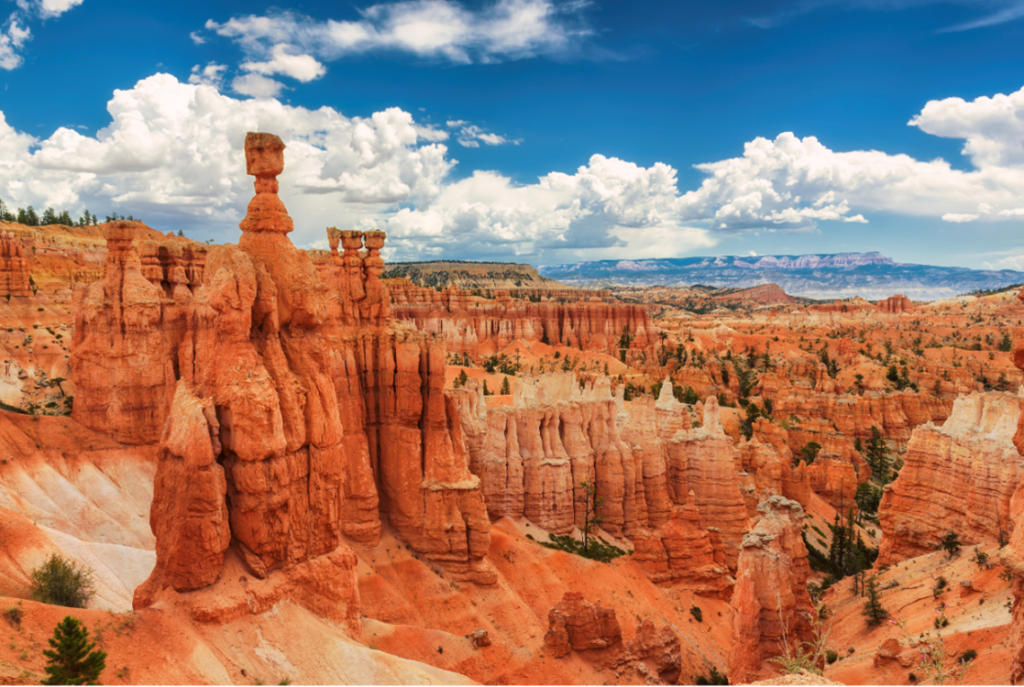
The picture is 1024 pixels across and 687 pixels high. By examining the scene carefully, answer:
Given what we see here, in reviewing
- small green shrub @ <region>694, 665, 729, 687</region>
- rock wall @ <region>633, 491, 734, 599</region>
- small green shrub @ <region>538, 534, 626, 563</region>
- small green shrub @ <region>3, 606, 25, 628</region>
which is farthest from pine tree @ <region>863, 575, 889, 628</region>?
small green shrub @ <region>3, 606, 25, 628</region>

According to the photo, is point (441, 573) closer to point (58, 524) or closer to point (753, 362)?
point (58, 524)

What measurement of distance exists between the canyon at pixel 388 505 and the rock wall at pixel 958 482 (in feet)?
0.49

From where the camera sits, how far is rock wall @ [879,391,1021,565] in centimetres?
3216

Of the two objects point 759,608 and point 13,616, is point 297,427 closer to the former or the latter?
point 13,616

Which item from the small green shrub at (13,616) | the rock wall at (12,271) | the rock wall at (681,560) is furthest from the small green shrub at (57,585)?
the rock wall at (12,271)

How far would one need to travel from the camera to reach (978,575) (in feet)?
90.3

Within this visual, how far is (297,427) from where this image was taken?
1684 centimetres

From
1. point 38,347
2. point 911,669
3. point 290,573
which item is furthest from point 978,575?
point 38,347

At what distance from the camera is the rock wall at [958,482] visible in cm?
3216

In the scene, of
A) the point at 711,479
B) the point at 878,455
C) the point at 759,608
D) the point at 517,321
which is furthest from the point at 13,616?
the point at 517,321

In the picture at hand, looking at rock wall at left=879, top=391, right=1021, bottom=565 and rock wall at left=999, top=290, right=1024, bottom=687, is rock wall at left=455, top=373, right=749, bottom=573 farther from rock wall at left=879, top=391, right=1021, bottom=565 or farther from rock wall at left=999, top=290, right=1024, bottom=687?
rock wall at left=999, top=290, right=1024, bottom=687

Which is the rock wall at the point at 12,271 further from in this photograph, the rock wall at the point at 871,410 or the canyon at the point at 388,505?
the rock wall at the point at 871,410

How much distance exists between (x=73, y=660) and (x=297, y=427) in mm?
7283

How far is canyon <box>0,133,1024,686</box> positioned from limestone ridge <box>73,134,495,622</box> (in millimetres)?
83
